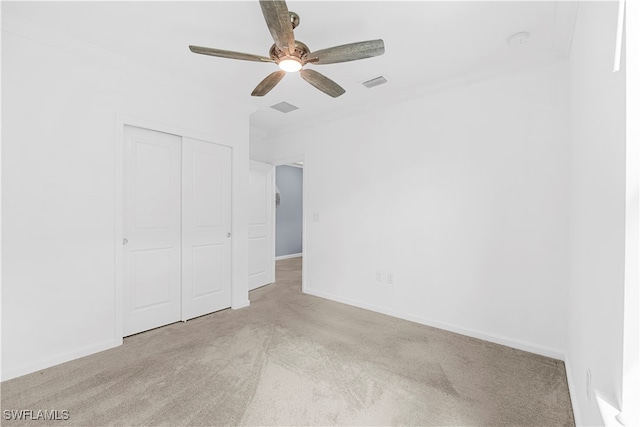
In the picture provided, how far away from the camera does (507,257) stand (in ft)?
8.65

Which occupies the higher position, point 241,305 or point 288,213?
point 288,213

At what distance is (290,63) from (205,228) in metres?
2.20

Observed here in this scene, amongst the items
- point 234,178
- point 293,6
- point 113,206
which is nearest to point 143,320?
point 113,206

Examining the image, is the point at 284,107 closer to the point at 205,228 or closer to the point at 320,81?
the point at 320,81

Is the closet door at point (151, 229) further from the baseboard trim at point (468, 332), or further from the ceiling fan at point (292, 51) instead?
the baseboard trim at point (468, 332)

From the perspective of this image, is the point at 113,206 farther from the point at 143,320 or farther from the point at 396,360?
the point at 396,360

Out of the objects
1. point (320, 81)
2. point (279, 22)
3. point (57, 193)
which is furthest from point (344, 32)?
point (57, 193)

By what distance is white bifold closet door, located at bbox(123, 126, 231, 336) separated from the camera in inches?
111

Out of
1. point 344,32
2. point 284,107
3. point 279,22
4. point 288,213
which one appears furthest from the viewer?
point 288,213

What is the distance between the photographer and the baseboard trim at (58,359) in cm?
207

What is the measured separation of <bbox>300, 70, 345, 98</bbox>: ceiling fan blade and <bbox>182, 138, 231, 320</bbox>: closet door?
1730 millimetres

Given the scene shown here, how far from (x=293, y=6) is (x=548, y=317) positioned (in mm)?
3232

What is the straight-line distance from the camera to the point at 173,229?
10.2ft

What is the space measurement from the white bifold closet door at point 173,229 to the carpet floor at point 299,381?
0.34 meters
